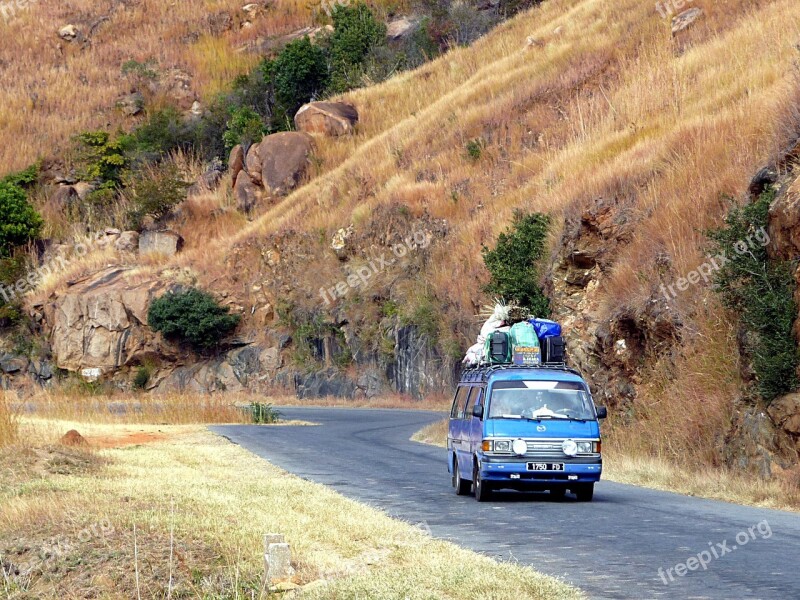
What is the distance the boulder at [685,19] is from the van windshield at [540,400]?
3838 cm

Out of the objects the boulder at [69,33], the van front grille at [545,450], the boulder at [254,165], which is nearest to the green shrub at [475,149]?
the boulder at [254,165]

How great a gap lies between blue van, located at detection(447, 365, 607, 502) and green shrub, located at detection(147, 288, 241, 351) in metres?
39.6

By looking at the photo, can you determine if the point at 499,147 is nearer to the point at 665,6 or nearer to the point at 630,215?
the point at 665,6

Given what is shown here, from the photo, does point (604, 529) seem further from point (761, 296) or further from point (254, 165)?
point (254, 165)

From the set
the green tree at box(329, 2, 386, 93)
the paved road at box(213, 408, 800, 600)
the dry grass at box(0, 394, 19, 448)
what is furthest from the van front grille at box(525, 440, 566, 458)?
the green tree at box(329, 2, 386, 93)

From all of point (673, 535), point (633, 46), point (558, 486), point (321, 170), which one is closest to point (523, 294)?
point (558, 486)

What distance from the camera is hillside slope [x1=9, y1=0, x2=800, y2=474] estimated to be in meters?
24.3

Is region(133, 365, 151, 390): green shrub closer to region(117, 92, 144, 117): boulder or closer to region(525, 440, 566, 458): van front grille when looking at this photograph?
region(117, 92, 144, 117): boulder

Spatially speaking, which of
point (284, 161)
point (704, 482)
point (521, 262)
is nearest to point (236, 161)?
point (284, 161)

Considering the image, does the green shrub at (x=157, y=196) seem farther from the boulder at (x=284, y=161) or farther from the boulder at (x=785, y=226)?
the boulder at (x=785, y=226)

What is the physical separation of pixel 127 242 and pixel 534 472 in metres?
52.5

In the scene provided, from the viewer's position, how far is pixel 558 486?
1691cm

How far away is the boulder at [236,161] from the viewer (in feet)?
223

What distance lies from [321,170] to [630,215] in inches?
1446
